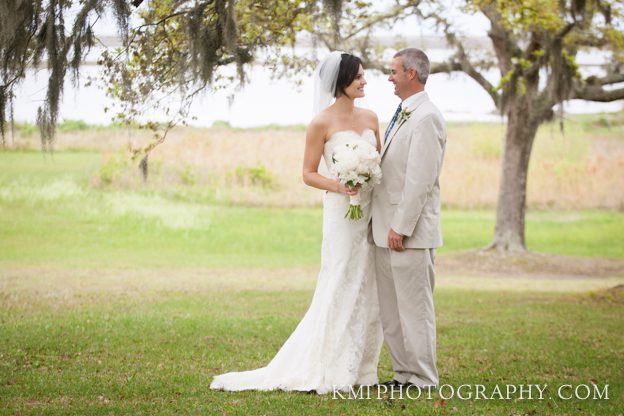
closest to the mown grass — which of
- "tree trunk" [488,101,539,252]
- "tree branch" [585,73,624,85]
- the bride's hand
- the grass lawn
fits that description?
the grass lawn

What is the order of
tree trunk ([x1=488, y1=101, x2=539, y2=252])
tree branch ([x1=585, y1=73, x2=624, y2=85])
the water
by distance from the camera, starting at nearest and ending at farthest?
tree branch ([x1=585, y1=73, x2=624, y2=85]), tree trunk ([x1=488, y1=101, x2=539, y2=252]), the water

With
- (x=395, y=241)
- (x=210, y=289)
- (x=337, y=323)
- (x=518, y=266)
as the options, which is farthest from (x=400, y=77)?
(x=518, y=266)

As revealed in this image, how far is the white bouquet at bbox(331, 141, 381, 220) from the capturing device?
466 cm

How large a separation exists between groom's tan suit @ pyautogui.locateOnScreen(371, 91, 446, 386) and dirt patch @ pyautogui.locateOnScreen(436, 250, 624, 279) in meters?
10.1

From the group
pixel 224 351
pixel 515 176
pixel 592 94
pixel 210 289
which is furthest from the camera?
pixel 515 176

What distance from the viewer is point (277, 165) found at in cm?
2147

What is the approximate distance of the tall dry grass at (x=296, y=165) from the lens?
20.5 metres

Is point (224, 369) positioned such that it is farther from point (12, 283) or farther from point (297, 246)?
point (297, 246)

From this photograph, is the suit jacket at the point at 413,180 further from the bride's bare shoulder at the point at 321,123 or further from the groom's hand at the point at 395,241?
the bride's bare shoulder at the point at 321,123

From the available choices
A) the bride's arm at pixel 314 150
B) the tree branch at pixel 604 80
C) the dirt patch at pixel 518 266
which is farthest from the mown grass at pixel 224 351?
the tree branch at pixel 604 80

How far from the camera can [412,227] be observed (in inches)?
186

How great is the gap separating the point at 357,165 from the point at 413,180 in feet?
1.16

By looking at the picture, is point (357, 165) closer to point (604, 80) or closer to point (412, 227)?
point (412, 227)

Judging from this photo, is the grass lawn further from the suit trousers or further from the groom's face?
the groom's face
